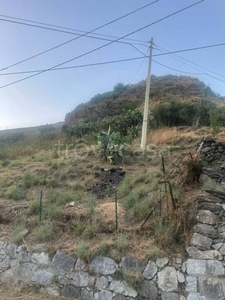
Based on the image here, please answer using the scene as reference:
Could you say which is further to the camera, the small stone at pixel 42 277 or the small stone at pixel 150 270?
the small stone at pixel 42 277

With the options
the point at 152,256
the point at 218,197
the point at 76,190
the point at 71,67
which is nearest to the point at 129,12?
the point at 71,67

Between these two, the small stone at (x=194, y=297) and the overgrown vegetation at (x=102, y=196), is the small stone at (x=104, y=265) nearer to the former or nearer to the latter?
the overgrown vegetation at (x=102, y=196)

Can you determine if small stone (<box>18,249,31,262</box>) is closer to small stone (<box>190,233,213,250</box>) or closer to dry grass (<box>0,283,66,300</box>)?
dry grass (<box>0,283,66,300</box>)

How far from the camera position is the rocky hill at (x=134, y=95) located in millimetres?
19409

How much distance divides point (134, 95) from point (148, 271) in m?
18.4

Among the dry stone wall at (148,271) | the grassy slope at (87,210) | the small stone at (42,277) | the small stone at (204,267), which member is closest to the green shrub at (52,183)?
the grassy slope at (87,210)

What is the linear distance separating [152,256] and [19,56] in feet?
25.1

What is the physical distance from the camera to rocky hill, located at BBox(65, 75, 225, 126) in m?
19.4

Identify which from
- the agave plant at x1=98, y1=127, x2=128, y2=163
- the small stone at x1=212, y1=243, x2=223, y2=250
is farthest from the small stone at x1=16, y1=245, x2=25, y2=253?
the agave plant at x1=98, y1=127, x2=128, y2=163

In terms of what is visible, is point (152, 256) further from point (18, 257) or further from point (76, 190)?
point (76, 190)

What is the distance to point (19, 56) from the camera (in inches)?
351

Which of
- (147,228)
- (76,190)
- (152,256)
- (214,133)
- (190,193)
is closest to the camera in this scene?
(152,256)

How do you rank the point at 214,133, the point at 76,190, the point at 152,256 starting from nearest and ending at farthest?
the point at 152,256, the point at 76,190, the point at 214,133

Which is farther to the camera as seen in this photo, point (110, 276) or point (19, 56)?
point (19, 56)
